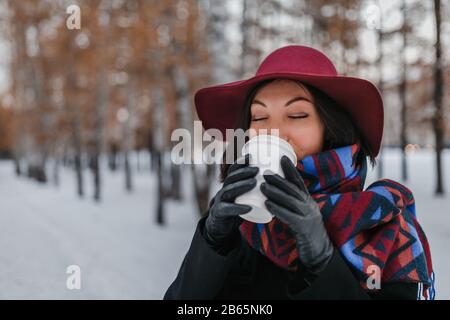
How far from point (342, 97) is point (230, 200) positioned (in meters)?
0.66

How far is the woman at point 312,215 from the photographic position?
109cm

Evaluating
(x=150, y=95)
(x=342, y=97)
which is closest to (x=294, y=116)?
(x=342, y=97)

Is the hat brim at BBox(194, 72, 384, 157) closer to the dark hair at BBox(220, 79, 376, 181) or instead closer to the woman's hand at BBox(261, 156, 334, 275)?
the dark hair at BBox(220, 79, 376, 181)

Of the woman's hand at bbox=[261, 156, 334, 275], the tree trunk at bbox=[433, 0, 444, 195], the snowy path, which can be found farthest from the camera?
the tree trunk at bbox=[433, 0, 444, 195]

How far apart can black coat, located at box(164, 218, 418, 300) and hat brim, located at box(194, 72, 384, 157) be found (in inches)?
23.5

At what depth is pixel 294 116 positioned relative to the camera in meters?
1.39

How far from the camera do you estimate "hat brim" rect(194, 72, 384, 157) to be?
1.37 meters

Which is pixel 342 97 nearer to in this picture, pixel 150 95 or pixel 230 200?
pixel 230 200

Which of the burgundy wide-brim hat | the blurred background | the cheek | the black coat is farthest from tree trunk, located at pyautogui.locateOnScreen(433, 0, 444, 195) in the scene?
the black coat

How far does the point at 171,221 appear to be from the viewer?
10.6 meters

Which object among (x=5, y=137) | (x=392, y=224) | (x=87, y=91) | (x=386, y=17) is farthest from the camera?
(x=5, y=137)
